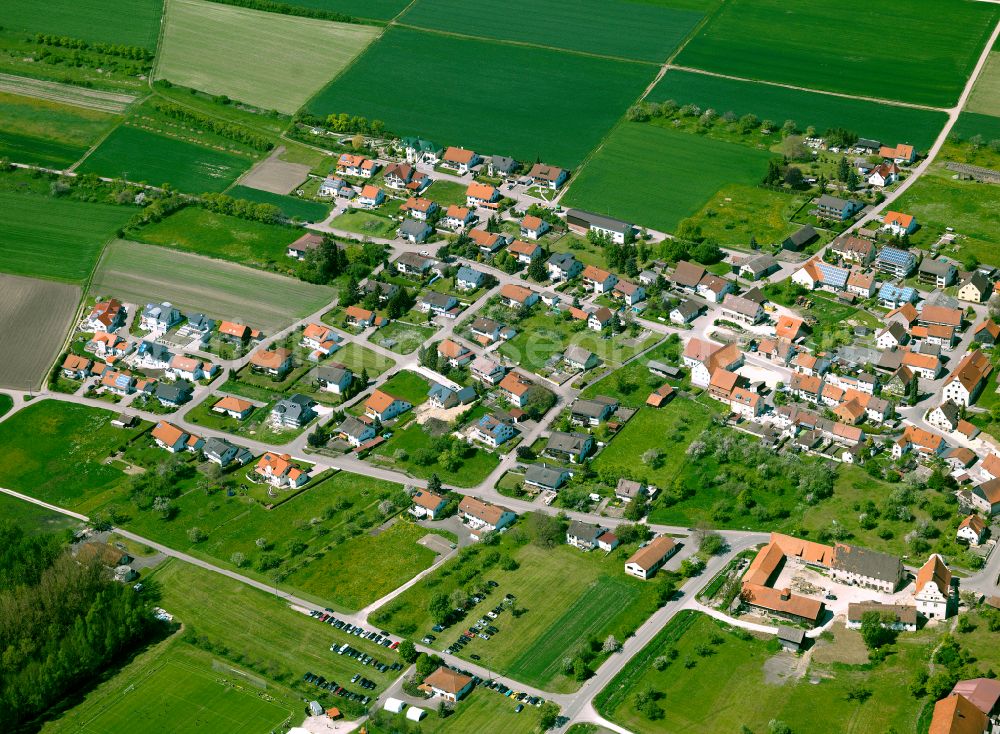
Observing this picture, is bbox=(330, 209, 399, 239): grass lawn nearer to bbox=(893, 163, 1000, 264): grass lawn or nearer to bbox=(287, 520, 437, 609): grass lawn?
bbox=(287, 520, 437, 609): grass lawn

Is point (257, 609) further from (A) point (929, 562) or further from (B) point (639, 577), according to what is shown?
(A) point (929, 562)

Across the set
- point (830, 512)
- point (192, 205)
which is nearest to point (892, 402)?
point (830, 512)

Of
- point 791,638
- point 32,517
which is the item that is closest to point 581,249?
point 791,638

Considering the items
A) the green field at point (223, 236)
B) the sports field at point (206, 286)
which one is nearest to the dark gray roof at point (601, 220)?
the sports field at point (206, 286)

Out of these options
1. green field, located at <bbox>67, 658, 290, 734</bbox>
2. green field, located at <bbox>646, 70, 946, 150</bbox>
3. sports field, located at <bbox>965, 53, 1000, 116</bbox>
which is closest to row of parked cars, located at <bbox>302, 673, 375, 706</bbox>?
green field, located at <bbox>67, 658, 290, 734</bbox>

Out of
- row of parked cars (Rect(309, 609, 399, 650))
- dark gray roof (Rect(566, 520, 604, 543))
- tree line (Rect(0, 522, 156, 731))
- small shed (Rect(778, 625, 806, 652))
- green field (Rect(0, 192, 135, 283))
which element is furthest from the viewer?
green field (Rect(0, 192, 135, 283))

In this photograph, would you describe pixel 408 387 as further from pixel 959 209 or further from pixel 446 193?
pixel 959 209
